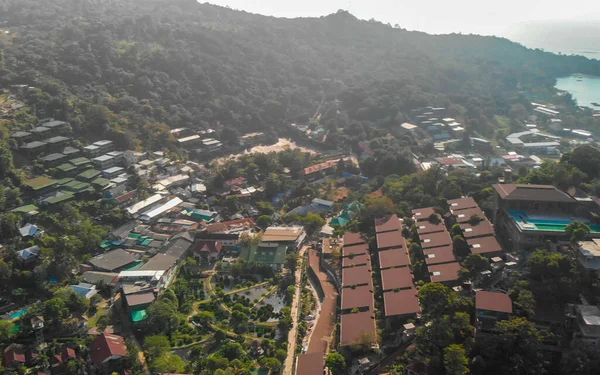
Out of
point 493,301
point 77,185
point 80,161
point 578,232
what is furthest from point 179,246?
point 578,232

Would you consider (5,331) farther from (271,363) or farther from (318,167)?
(318,167)

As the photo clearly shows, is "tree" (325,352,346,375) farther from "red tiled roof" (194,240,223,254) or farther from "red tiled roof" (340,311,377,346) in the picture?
"red tiled roof" (194,240,223,254)

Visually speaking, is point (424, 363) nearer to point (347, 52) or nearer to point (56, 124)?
point (56, 124)

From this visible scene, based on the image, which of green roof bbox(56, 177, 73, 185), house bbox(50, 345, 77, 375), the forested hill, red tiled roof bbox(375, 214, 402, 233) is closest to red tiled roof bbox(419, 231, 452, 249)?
red tiled roof bbox(375, 214, 402, 233)

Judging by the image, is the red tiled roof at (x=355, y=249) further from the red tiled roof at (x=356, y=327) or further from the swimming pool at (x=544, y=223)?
the swimming pool at (x=544, y=223)

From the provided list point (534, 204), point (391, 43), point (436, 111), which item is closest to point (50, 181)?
point (534, 204)

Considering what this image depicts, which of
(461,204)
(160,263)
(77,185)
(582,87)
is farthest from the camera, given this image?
(582,87)
